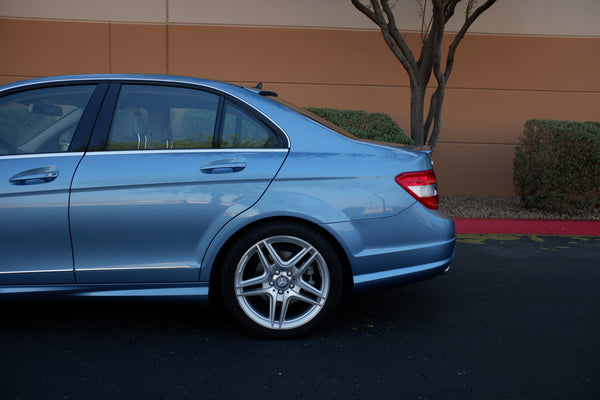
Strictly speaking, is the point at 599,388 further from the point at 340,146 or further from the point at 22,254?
the point at 22,254

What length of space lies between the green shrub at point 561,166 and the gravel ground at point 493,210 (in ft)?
0.37

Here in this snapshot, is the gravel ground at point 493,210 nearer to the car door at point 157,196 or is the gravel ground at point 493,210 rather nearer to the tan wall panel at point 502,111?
the tan wall panel at point 502,111

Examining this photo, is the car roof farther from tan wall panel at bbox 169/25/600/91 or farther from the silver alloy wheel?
tan wall panel at bbox 169/25/600/91

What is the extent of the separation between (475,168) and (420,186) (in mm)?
6246

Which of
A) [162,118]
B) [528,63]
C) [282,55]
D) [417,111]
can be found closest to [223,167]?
[162,118]

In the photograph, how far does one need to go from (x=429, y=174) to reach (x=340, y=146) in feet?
1.91

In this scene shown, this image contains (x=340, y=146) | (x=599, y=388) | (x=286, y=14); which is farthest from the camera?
(x=286, y=14)

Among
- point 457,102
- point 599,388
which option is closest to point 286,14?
point 457,102

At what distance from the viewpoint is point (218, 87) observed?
3.65 meters

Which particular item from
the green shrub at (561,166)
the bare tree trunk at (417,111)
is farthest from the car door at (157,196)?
the green shrub at (561,166)

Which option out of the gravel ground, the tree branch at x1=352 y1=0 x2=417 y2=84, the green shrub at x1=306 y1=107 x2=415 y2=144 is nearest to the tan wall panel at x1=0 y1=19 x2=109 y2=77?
the green shrub at x1=306 y1=107 x2=415 y2=144

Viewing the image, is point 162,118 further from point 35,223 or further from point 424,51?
point 424,51

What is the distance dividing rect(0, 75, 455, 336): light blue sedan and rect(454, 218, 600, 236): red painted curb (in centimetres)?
357

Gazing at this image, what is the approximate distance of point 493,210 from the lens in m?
7.88
